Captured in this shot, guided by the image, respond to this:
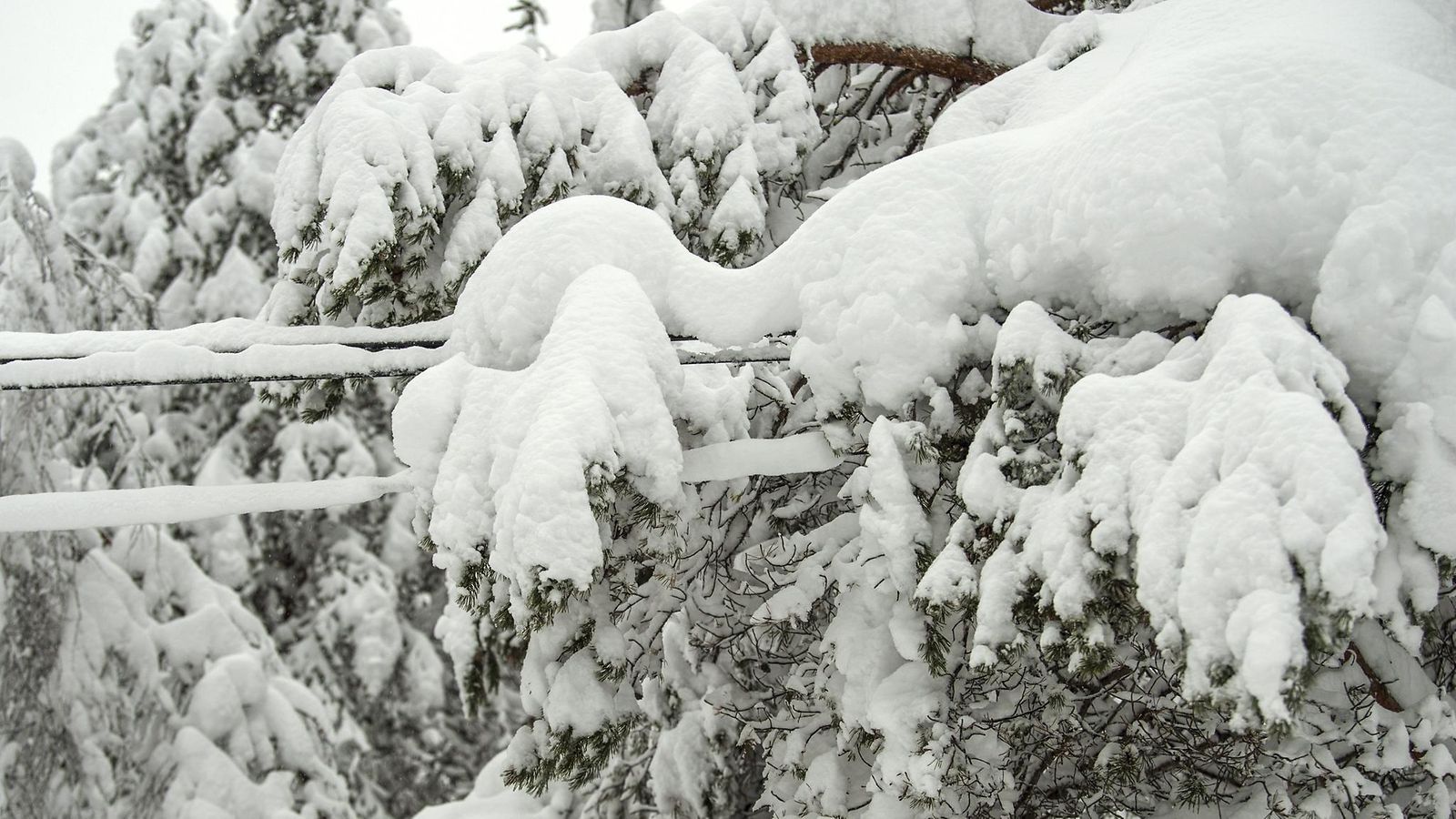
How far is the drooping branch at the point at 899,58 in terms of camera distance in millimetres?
4273

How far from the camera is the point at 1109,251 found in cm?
223

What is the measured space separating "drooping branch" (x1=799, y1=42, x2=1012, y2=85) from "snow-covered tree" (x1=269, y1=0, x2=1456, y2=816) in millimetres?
848

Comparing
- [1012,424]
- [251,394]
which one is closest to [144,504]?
[1012,424]

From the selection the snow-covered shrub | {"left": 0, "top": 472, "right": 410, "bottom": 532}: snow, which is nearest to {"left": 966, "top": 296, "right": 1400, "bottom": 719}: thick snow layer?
the snow-covered shrub

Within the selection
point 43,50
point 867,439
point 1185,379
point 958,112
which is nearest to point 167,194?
point 958,112

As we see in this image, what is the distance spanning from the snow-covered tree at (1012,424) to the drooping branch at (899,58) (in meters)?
0.85

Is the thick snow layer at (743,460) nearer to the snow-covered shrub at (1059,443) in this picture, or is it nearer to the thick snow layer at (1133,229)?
the snow-covered shrub at (1059,443)

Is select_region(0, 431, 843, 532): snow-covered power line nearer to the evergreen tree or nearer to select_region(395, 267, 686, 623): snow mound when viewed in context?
select_region(395, 267, 686, 623): snow mound

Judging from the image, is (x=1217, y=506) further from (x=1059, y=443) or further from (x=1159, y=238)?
(x=1159, y=238)

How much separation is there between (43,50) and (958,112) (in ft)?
109

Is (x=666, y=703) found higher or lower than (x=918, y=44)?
lower

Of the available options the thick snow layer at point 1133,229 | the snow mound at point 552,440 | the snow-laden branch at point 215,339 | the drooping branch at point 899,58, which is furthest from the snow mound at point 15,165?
the drooping branch at point 899,58

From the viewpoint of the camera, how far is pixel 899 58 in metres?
4.34

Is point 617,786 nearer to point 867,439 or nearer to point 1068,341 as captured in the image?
point 867,439
